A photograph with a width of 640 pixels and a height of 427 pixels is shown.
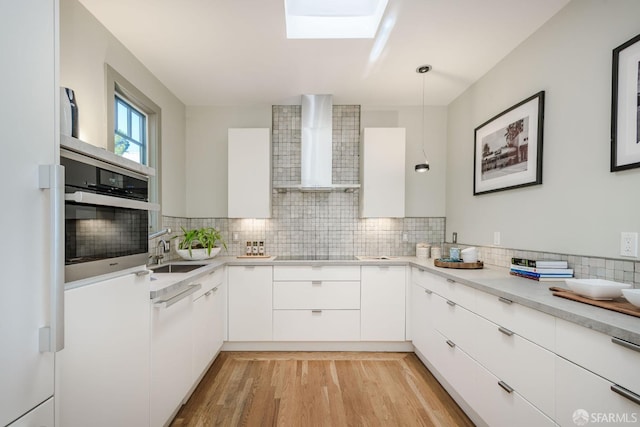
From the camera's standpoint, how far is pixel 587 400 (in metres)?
1.04

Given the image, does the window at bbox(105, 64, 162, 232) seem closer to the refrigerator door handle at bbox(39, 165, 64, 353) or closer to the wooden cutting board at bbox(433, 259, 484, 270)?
the refrigerator door handle at bbox(39, 165, 64, 353)

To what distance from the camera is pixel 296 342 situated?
9.33 ft

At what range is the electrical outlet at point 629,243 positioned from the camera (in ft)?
4.54

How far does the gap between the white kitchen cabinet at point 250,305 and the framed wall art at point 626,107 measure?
262 centimetres

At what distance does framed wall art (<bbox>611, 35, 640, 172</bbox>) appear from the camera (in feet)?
4.49

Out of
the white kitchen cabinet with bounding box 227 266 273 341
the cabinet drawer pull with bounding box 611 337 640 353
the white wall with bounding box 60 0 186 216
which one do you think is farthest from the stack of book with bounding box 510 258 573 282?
the white wall with bounding box 60 0 186 216

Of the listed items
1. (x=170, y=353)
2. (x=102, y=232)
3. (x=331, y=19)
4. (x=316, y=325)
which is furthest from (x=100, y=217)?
(x=316, y=325)

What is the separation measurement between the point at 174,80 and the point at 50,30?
218 centimetres

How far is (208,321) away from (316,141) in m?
2.06

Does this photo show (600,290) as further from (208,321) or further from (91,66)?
(91,66)

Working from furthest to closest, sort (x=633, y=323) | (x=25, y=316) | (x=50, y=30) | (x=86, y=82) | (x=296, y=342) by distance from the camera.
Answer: (x=296, y=342) < (x=86, y=82) < (x=633, y=323) < (x=50, y=30) < (x=25, y=316)

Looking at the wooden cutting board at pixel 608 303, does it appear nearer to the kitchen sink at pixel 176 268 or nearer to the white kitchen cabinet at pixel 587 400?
the white kitchen cabinet at pixel 587 400

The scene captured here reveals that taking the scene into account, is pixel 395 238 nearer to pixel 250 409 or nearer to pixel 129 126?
pixel 250 409

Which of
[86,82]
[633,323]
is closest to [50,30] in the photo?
[86,82]
